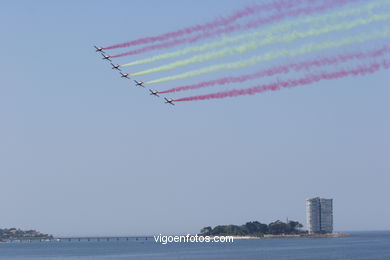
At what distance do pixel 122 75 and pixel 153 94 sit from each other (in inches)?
443

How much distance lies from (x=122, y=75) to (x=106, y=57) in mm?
9043

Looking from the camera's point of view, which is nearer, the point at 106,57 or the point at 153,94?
the point at 153,94

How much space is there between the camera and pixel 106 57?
169m

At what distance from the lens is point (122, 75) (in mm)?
162500

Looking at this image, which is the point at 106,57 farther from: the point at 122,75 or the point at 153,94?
the point at 153,94

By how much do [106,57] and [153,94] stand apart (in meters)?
20.2

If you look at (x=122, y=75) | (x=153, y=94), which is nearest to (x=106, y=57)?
(x=122, y=75)

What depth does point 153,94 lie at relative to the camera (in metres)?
155

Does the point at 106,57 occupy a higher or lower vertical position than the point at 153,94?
higher
